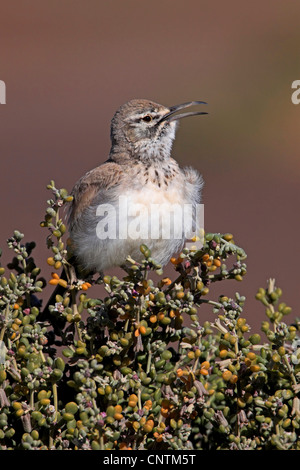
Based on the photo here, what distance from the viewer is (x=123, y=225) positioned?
2.81 metres

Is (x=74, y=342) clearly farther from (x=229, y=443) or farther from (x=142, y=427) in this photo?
(x=229, y=443)

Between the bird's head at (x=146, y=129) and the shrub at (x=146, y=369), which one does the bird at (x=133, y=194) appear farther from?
the shrub at (x=146, y=369)

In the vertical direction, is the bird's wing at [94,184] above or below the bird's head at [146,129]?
below

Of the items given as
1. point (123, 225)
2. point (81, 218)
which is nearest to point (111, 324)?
point (123, 225)

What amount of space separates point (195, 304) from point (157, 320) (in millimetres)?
112

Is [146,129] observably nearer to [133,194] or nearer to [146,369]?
[133,194]

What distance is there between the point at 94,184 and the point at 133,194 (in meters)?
0.23

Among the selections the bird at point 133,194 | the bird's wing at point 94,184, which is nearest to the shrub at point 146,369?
the bird at point 133,194

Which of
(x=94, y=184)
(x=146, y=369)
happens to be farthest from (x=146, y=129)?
(x=146, y=369)

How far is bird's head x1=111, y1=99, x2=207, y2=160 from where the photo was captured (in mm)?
3148

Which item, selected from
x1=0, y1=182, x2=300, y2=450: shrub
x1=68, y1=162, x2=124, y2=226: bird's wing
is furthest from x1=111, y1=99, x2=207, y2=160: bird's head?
x1=0, y1=182, x2=300, y2=450: shrub

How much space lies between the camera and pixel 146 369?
1751mm

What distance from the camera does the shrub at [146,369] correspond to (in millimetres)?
1620

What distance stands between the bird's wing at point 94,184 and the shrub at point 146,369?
115 cm
